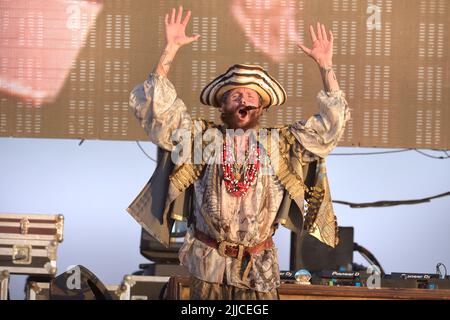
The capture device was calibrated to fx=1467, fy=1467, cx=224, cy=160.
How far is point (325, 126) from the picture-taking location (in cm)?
604

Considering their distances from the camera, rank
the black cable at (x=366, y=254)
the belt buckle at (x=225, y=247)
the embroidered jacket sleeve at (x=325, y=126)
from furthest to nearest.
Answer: the black cable at (x=366, y=254)
the embroidered jacket sleeve at (x=325, y=126)
the belt buckle at (x=225, y=247)

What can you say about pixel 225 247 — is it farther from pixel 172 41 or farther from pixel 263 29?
pixel 263 29

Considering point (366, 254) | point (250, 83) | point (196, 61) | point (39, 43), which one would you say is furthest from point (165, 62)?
point (366, 254)

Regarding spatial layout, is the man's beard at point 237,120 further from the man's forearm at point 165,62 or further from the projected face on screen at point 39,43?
the projected face on screen at point 39,43

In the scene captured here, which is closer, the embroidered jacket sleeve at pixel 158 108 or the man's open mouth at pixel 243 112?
the embroidered jacket sleeve at pixel 158 108

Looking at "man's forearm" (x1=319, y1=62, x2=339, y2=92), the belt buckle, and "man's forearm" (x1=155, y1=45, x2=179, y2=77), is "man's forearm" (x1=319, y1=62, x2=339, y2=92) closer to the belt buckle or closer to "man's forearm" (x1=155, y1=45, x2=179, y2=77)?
"man's forearm" (x1=155, y1=45, x2=179, y2=77)

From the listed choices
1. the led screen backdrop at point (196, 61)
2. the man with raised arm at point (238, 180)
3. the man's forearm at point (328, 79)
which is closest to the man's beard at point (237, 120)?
the man with raised arm at point (238, 180)

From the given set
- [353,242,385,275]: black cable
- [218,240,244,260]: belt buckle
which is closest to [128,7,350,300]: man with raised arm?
[218,240,244,260]: belt buckle

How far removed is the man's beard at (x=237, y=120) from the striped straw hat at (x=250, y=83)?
0.10 metres

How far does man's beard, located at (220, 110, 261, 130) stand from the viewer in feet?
19.8

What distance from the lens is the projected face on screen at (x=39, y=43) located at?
28.3ft

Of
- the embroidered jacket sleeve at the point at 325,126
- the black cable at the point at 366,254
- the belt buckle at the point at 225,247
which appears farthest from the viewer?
the black cable at the point at 366,254

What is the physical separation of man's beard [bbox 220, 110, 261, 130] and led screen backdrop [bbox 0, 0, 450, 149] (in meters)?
2.55
